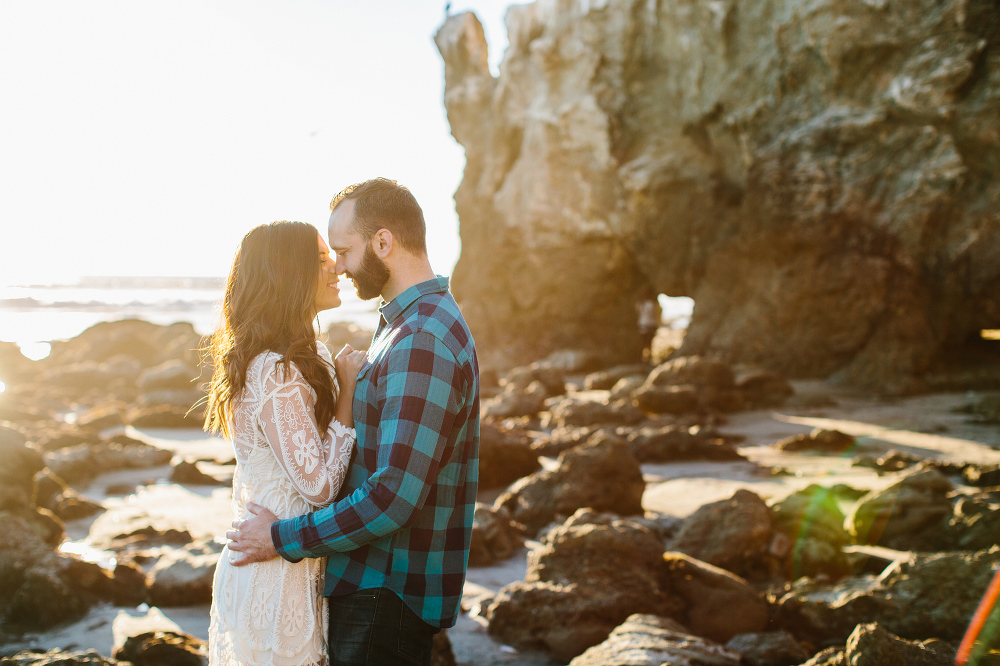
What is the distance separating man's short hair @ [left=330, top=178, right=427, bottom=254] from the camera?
2.10m

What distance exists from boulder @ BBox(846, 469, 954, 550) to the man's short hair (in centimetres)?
475

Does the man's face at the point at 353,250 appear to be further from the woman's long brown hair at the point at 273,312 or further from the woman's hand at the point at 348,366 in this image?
the woman's hand at the point at 348,366

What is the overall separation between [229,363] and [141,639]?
8.30 feet

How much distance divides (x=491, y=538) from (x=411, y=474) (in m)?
4.14

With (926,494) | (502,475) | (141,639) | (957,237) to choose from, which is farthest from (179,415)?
(957,237)

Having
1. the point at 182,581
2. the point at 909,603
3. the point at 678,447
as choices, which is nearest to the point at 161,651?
the point at 182,581

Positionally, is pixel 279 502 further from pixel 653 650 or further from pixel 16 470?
pixel 16 470

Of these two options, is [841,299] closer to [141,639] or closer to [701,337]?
[701,337]

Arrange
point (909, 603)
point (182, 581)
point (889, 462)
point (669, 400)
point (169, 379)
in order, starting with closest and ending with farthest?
point (909, 603) < point (182, 581) < point (889, 462) < point (669, 400) < point (169, 379)

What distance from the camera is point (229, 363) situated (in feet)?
7.02

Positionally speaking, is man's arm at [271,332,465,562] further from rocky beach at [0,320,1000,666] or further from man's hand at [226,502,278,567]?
rocky beach at [0,320,1000,666]

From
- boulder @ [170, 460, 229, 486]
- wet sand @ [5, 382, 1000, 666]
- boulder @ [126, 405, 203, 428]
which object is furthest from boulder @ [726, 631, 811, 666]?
boulder @ [126, 405, 203, 428]

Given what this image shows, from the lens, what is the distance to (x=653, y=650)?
11.0ft

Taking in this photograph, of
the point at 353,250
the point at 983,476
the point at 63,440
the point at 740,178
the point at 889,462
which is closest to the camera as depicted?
the point at 353,250
